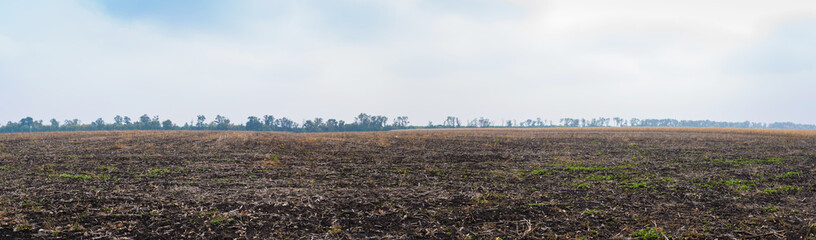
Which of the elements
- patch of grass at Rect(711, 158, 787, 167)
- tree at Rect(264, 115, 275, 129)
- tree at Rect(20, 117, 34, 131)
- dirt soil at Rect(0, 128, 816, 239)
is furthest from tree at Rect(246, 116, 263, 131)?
patch of grass at Rect(711, 158, 787, 167)

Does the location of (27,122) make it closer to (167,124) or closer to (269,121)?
(167,124)

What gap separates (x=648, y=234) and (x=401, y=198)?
560 centimetres

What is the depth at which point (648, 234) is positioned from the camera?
22.1ft

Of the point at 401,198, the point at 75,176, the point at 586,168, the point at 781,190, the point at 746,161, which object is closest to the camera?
the point at 401,198

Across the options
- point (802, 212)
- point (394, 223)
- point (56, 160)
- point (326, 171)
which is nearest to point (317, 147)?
point (326, 171)

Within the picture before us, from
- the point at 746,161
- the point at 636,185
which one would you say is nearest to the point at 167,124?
the point at 636,185

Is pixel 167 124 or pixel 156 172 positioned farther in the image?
pixel 167 124

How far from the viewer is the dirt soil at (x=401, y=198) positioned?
6.99 metres

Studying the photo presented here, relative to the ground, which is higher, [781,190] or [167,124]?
[167,124]

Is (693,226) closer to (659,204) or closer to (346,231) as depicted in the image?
(659,204)

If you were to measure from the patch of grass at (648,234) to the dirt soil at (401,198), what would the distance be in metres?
0.05

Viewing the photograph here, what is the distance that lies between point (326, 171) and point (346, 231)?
7547mm

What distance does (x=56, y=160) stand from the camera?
15742 millimetres

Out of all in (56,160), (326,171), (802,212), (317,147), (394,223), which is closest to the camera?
(394,223)
